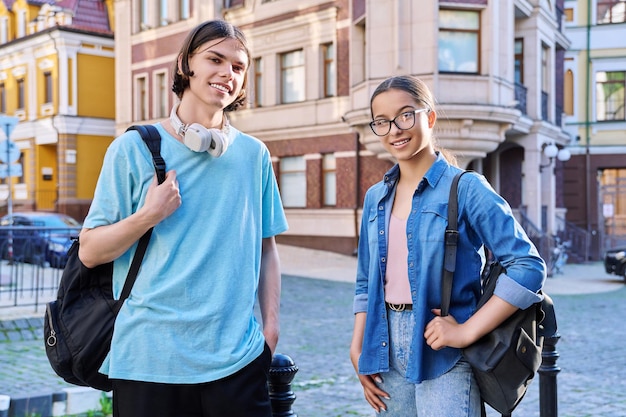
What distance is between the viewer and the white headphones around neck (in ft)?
7.72

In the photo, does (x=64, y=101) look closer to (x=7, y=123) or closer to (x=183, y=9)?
(x=183, y=9)

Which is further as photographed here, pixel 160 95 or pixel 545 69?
pixel 160 95

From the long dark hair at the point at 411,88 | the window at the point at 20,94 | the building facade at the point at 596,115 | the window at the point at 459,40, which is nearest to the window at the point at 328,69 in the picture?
the window at the point at 459,40

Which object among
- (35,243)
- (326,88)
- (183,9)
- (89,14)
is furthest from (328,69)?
(89,14)

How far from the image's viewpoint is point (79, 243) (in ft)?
7.91

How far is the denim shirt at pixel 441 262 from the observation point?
8.05 feet

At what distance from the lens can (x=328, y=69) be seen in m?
25.1

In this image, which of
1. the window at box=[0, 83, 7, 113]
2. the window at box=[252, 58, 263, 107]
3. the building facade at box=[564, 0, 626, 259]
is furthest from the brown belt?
the window at box=[0, 83, 7, 113]

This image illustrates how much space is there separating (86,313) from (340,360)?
21.4 ft

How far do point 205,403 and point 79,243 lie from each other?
66 cm

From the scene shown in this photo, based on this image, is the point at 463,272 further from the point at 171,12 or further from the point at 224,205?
the point at 171,12

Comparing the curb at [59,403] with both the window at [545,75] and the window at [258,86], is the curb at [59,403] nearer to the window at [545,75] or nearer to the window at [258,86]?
the window at [258,86]

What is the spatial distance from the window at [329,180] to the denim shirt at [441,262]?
2205 centimetres

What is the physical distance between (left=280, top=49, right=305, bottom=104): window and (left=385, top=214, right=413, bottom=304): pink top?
2350cm
